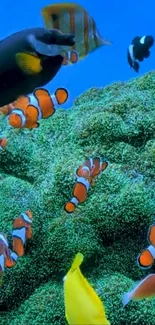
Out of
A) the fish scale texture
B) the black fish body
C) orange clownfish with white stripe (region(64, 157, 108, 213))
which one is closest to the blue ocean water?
the fish scale texture

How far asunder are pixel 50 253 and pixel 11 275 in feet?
0.80

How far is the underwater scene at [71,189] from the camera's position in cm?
88

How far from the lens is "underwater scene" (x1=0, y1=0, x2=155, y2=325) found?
88 centimetres

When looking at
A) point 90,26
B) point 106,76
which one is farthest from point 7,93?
point 106,76

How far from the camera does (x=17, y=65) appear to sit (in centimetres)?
82

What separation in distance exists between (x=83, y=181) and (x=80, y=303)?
1.49 meters

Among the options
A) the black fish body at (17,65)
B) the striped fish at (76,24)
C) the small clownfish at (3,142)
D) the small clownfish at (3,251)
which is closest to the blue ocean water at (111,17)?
the small clownfish at (3,142)

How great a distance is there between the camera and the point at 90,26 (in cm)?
119

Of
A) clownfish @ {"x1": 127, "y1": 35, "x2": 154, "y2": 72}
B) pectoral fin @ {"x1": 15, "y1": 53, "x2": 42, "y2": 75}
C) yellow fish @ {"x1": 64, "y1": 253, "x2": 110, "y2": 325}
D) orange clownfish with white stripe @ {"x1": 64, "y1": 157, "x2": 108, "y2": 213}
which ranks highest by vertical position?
pectoral fin @ {"x1": 15, "y1": 53, "x2": 42, "y2": 75}

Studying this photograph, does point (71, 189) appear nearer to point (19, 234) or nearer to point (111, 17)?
point (19, 234)

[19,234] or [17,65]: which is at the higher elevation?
[17,65]

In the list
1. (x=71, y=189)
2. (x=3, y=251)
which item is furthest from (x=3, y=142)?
(x=3, y=251)

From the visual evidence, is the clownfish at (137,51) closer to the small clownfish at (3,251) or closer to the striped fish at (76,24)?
the small clownfish at (3,251)

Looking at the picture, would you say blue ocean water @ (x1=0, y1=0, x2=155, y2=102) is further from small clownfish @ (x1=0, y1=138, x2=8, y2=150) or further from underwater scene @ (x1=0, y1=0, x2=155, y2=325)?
small clownfish @ (x1=0, y1=138, x2=8, y2=150)
